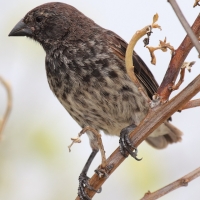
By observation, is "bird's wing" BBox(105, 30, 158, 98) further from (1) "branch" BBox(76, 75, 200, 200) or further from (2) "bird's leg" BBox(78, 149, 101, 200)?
(1) "branch" BBox(76, 75, 200, 200)

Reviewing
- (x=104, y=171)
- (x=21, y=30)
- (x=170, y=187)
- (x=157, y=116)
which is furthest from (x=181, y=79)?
(x=21, y=30)

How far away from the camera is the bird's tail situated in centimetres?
402

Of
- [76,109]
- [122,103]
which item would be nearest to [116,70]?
[122,103]

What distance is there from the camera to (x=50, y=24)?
3473 mm

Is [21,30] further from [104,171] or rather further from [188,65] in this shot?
[188,65]

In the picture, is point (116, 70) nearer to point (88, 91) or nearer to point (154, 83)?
point (88, 91)

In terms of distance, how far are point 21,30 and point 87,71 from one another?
0.69 meters

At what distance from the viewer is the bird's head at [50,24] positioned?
11.2 feet


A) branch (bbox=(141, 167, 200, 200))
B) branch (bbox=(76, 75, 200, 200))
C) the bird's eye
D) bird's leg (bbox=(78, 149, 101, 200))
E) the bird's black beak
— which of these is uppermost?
branch (bbox=(76, 75, 200, 200))

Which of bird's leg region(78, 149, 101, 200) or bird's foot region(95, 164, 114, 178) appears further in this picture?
bird's leg region(78, 149, 101, 200)

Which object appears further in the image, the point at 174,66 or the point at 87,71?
the point at 87,71

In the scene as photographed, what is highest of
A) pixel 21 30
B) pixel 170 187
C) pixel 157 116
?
pixel 157 116

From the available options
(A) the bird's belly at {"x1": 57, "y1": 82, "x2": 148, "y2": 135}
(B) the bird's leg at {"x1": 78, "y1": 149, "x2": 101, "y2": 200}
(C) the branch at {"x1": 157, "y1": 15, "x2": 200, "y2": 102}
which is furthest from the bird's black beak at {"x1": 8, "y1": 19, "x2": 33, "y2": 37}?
(C) the branch at {"x1": 157, "y1": 15, "x2": 200, "y2": 102}

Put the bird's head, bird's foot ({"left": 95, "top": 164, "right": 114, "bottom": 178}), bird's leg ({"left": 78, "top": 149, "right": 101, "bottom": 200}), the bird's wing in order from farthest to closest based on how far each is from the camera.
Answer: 1. the bird's head
2. the bird's wing
3. bird's leg ({"left": 78, "top": 149, "right": 101, "bottom": 200})
4. bird's foot ({"left": 95, "top": 164, "right": 114, "bottom": 178})
